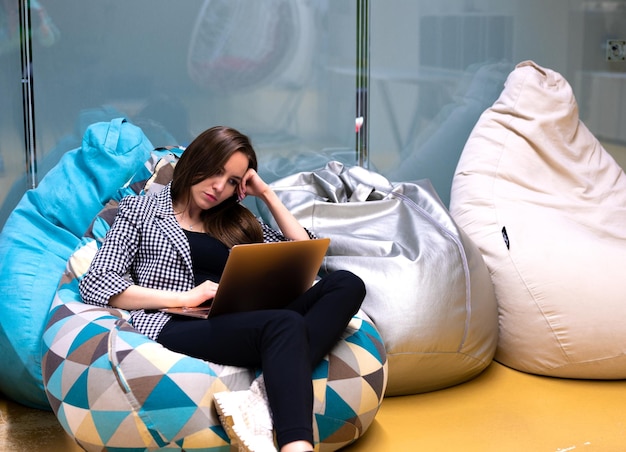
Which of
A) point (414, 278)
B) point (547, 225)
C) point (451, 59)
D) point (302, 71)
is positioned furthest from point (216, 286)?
point (451, 59)

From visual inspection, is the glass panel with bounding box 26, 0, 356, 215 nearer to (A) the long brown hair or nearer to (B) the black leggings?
(A) the long brown hair

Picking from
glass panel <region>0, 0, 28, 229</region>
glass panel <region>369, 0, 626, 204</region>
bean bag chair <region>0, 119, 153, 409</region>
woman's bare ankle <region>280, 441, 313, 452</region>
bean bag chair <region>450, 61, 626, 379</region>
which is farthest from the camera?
glass panel <region>369, 0, 626, 204</region>

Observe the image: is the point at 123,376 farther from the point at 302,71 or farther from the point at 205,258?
the point at 302,71

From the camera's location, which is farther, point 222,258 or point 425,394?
point 425,394

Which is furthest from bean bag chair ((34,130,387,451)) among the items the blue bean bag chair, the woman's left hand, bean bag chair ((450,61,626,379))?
bean bag chair ((450,61,626,379))

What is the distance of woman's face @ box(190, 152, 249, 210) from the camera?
2.45 metres

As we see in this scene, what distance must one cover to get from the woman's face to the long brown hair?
1 cm

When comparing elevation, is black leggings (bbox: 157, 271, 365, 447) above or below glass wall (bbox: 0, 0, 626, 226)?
below

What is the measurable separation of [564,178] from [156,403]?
199 cm

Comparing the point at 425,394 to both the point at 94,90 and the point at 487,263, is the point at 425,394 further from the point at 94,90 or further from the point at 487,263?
the point at 94,90

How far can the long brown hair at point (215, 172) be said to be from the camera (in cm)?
244

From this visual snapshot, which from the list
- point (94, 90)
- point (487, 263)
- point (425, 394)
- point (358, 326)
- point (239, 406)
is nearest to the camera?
point (239, 406)

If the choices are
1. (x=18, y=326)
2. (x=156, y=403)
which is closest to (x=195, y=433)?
(x=156, y=403)

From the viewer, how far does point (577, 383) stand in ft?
9.38
